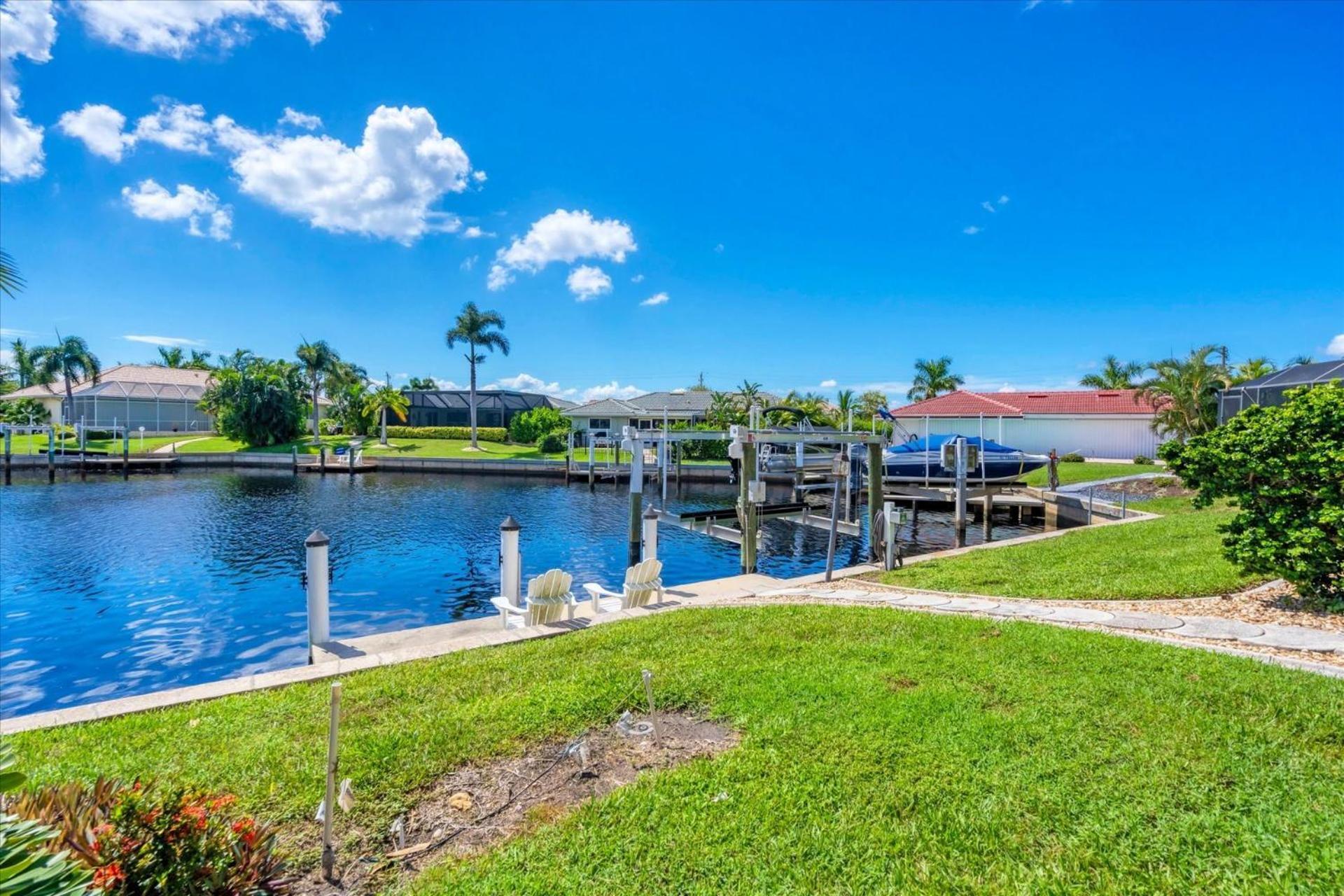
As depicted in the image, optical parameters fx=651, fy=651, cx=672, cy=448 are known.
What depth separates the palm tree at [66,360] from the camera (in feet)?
161

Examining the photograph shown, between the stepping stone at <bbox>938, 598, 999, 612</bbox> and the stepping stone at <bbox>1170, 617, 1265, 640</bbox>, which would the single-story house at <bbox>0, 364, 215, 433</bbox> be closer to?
the stepping stone at <bbox>938, 598, 999, 612</bbox>

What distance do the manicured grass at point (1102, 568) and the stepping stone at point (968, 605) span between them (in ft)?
1.95

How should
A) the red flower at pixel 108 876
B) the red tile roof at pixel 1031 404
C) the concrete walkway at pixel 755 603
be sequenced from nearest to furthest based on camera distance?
the red flower at pixel 108 876, the concrete walkway at pixel 755 603, the red tile roof at pixel 1031 404

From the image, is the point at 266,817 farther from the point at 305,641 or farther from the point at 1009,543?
the point at 1009,543

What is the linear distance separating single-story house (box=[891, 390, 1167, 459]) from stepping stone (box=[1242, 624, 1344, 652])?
31033 millimetres

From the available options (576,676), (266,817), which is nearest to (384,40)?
(576,676)

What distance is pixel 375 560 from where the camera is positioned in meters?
16.6

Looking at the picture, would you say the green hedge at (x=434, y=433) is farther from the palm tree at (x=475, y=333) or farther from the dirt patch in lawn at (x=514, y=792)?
the dirt patch in lawn at (x=514, y=792)

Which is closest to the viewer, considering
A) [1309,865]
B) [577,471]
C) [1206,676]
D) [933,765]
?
[1309,865]

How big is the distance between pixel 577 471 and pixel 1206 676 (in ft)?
103

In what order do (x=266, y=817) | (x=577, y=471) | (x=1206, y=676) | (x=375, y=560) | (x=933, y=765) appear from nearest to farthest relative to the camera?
(x=266, y=817) → (x=933, y=765) → (x=1206, y=676) → (x=375, y=560) → (x=577, y=471)

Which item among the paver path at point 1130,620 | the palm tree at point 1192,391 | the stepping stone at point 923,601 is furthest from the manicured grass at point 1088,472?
the paver path at point 1130,620

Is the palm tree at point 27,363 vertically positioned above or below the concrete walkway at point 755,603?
above

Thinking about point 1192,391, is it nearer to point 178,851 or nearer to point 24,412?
point 178,851
